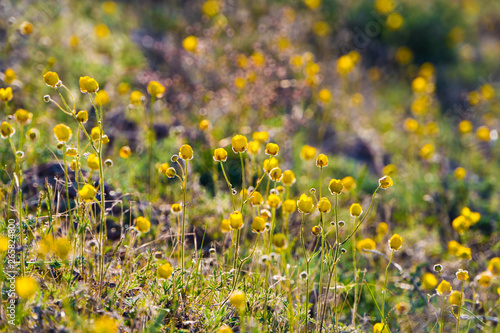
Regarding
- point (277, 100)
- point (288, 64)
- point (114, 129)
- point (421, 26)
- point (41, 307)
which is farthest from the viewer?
point (421, 26)

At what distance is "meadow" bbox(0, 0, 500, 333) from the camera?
1845 mm

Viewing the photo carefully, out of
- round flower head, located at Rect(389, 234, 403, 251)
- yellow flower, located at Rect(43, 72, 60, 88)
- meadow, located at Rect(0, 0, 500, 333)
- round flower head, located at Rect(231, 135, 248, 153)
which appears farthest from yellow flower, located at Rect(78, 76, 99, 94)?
round flower head, located at Rect(389, 234, 403, 251)

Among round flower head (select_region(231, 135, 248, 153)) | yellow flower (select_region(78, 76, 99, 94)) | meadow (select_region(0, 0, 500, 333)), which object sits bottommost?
meadow (select_region(0, 0, 500, 333))

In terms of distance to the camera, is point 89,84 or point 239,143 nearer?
point 89,84

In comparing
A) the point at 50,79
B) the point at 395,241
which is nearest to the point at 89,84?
the point at 50,79

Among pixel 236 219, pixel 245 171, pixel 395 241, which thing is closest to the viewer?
pixel 236 219

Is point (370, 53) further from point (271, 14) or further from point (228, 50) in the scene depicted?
point (228, 50)

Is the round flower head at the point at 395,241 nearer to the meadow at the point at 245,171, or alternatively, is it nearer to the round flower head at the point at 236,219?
the meadow at the point at 245,171

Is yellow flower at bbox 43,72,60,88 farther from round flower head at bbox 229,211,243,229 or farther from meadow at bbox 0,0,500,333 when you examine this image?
round flower head at bbox 229,211,243,229

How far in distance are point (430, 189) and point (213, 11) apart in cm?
359

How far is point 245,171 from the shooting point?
11.3 ft

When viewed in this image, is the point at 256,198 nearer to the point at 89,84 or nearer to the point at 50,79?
the point at 89,84

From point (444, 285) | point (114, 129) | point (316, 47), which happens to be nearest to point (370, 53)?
point (316, 47)

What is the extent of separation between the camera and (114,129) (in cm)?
388
